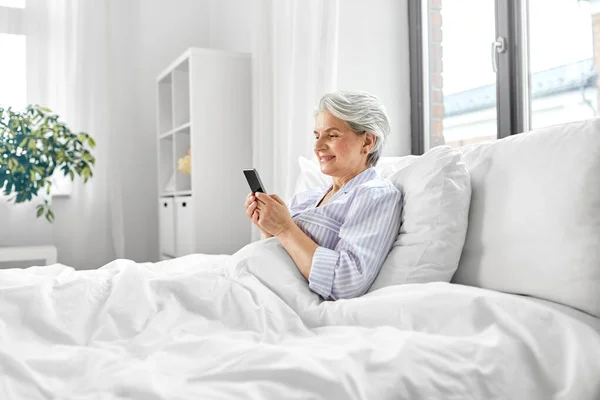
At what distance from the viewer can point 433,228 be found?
134 centimetres

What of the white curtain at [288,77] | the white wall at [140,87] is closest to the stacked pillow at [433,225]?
the white curtain at [288,77]

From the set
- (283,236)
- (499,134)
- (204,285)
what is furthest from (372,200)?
(499,134)

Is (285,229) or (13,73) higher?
(13,73)

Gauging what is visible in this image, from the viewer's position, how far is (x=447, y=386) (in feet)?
2.98

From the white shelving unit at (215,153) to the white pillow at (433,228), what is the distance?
204 cm

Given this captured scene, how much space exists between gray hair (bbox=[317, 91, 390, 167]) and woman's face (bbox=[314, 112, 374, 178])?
0.02 meters

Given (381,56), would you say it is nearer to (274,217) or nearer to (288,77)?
(288,77)

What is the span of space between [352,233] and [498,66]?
131cm

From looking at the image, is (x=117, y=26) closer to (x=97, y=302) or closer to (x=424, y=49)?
(x=424, y=49)

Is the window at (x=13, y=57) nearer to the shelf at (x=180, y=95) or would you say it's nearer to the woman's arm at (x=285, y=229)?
the shelf at (x=180, y=95)

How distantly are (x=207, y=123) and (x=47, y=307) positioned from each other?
232 cm

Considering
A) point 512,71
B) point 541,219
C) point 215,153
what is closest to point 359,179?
point 541,219

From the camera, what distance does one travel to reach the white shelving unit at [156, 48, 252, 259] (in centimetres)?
332

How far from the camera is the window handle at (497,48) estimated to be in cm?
233
